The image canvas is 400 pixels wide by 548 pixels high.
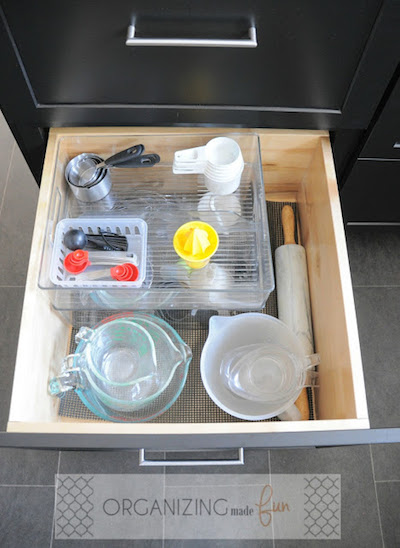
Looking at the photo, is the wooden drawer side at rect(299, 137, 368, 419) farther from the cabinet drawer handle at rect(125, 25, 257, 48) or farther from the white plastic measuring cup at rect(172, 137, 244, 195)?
the cabinet drawer handle at rect(125, 25, 257, 48)

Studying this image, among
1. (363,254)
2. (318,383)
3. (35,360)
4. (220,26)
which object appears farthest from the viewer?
(363,254)

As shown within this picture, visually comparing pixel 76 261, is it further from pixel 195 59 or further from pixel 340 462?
pixel 340 462

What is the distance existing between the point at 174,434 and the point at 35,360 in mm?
253

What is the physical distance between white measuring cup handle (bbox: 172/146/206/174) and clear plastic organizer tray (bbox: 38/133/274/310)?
0.03 metres

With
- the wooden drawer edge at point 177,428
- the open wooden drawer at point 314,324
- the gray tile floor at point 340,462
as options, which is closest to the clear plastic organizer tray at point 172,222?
the open wooden drawer at point 314,324

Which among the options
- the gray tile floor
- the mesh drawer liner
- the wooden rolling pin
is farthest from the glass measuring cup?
the gray tile floor

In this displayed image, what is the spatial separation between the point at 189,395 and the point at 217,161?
16.0 inches

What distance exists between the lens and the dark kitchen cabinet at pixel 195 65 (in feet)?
1.97

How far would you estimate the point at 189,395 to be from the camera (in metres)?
0.82

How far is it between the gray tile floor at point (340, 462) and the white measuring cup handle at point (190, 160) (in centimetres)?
56

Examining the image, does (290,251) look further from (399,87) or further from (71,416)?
(71,416)

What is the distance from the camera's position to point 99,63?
681 mm

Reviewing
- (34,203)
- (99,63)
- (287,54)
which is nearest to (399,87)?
(287,54)

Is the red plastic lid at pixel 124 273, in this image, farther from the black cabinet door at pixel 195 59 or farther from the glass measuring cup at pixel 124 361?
the black cabinet door at pixel 195 59
